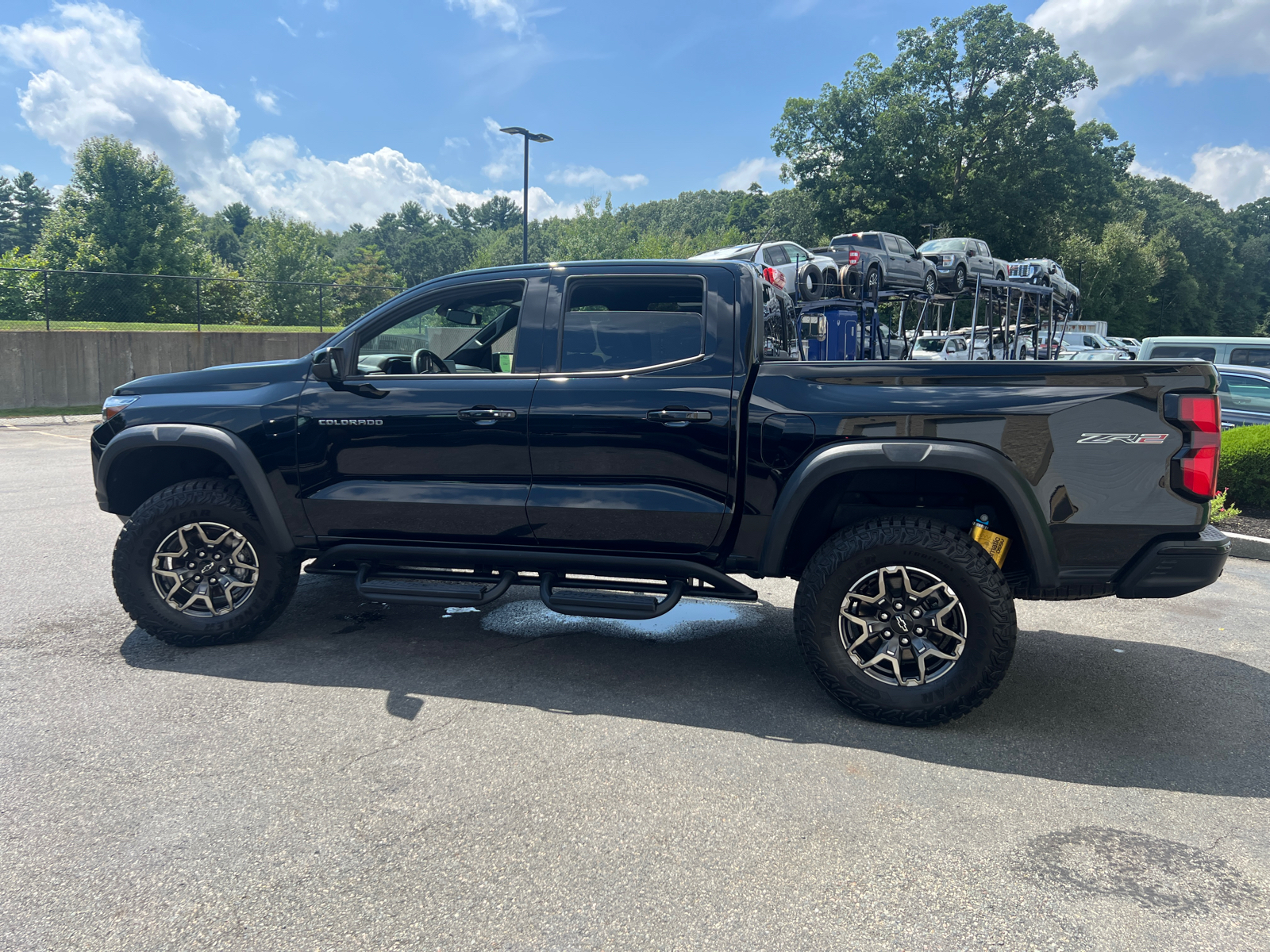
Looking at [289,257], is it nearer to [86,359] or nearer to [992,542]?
[86,359]

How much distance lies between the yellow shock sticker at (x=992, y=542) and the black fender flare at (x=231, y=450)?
3.40 metres

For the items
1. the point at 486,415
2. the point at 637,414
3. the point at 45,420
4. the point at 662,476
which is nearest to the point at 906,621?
the point at 662,476

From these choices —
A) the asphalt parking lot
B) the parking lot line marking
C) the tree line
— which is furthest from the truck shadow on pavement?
the tree line

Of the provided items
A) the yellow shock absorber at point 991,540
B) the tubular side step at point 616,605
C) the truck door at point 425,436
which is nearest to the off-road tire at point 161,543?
the truck door at point 425,436

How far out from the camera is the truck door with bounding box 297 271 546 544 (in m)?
4.18

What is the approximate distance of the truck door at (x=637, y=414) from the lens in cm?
395

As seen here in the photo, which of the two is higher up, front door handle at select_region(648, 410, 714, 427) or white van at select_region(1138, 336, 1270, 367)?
white van at select_region(1138, 336, 1270, 367)

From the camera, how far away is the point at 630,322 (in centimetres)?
420

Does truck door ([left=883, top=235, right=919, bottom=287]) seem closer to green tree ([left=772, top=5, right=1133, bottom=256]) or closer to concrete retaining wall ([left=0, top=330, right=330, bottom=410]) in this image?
concrete retaining wall ([left=0, top=330, right=330, bottom=410])

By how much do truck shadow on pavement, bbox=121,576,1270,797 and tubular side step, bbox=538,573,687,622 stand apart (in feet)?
1.35

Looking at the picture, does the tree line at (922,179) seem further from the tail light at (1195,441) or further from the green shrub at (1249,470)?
the tail light at (1195,441)

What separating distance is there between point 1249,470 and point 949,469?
7.11 metres

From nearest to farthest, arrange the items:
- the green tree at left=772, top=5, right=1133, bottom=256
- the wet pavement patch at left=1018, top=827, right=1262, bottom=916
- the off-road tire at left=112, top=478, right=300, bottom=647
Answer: the wet pavement patch at left=1018, top=827, right=1262, bottom=916, the off-road tire at left=112, top=478, right=300, bottom=647, the green tree at left=772, top=5, right=1133, bottom=256

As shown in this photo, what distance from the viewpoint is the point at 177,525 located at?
445 centimetres
